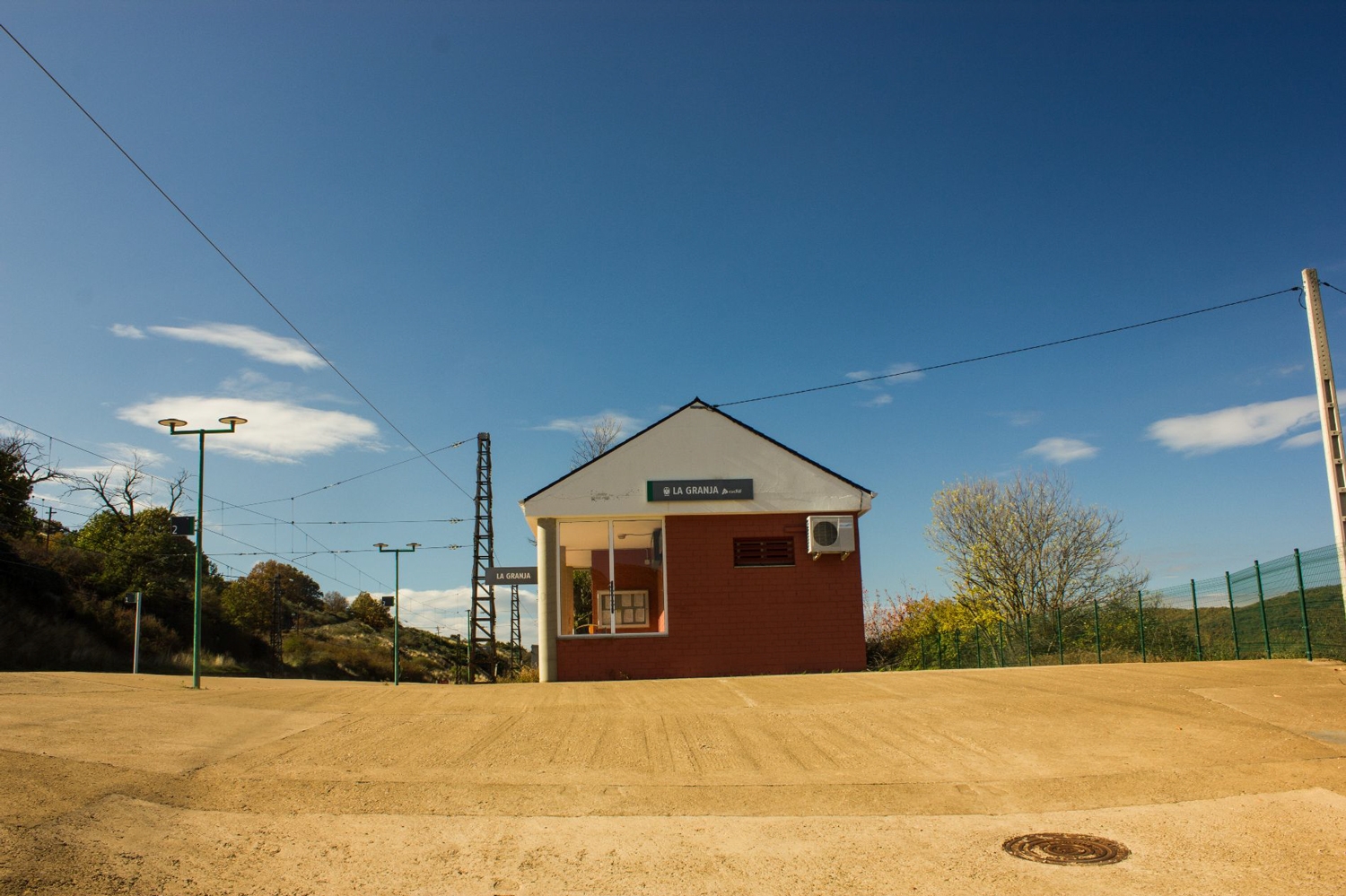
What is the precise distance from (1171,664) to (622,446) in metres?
10.8

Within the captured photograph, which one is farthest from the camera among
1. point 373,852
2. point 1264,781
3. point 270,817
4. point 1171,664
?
point 1171,664

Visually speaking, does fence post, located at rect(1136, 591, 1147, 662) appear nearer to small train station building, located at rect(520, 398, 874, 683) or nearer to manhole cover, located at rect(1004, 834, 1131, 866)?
small train station building, located at rect(520, 398, 874, 683)

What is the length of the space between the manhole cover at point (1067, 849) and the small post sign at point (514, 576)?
985 inches

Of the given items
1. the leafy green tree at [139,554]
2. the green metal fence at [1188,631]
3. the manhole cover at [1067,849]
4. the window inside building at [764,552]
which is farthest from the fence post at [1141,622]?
the leafy green tree at [139,554]

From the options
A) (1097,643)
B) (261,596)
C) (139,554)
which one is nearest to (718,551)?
(1097,643)

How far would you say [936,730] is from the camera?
367 inches

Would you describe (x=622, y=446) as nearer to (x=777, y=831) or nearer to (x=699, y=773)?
(x=699, y=773)

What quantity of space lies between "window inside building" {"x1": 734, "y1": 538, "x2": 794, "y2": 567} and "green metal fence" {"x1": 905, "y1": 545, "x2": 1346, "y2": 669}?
8.23 metres

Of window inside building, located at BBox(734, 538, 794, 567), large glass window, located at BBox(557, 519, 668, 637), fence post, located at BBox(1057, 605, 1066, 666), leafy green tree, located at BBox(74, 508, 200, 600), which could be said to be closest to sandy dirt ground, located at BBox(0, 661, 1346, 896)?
window inside building, located at BBox(734, 538, 794, 567)

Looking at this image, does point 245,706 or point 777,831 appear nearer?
point 777,831

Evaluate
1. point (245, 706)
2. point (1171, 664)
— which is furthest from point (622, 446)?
point (1171, 664)

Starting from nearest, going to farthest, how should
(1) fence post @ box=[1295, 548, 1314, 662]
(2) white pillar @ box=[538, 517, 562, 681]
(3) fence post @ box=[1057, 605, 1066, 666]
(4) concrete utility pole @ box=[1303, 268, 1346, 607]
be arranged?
1. (4) concrete utility pole @ box=[1303, 268, 1346, 607]
2. (1) fence post @ box=[1295, 548, 1314, 662]
3. (2) white pillar @ box=[538, 517, 562, 681]
4. (3) fence post @ box=[1057, 605, 1066, 666]

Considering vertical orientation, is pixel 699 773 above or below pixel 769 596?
below

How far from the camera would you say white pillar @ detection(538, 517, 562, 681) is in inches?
707
